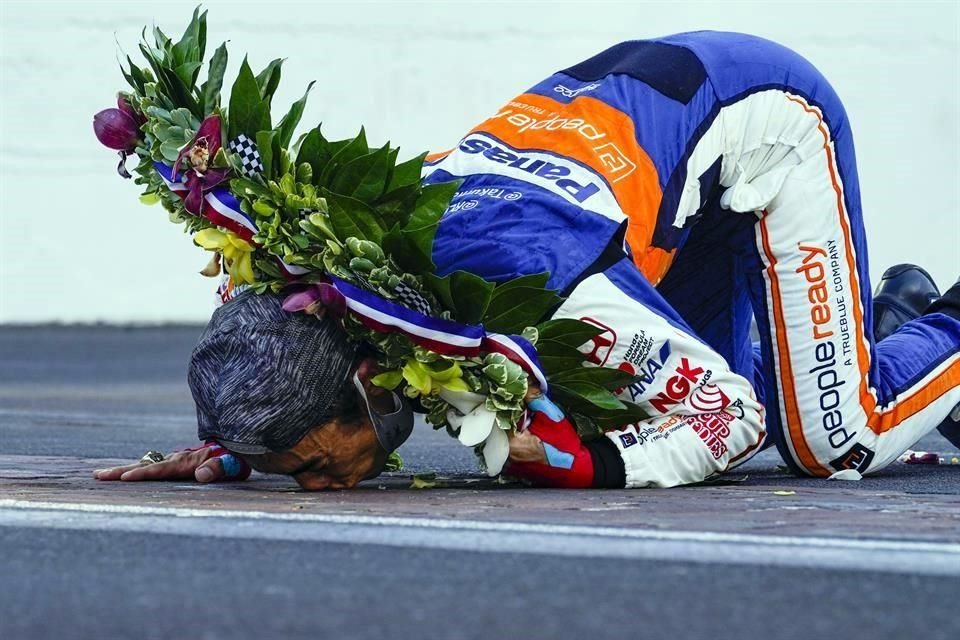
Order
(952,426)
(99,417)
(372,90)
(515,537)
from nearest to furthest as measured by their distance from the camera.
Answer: (515,537)
(952,426)
(99,417)
(372,90)

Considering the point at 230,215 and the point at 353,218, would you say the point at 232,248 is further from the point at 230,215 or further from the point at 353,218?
the point at 353,218

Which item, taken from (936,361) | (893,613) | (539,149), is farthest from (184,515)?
(936,361)

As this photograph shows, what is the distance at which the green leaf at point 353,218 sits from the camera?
11.6 ft

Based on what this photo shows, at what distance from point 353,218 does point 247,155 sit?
0.27 m

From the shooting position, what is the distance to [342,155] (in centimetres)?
359

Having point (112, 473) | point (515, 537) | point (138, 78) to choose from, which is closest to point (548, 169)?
point (138, 78)

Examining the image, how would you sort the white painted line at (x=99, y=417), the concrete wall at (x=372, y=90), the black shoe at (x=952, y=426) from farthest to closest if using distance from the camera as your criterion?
the concrete wall at (x=372, y=90) < the white painted line at (x=99, y=417) < the black shoe at (x=952, y=426)

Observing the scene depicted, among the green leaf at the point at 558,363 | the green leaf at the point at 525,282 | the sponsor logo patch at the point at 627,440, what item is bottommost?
the sponsor logo patch at the point at 627,440

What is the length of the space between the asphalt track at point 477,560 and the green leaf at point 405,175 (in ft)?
2.19

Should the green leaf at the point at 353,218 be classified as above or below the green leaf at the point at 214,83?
below

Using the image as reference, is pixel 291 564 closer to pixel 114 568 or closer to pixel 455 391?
pixel 114 568

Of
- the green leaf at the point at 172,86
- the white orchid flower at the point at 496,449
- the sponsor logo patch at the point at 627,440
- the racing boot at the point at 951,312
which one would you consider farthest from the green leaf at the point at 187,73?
the racing boot at the point at 951,312

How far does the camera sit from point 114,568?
2547 mm

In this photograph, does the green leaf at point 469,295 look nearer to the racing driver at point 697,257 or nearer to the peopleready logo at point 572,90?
the racing driver at point 697,257
